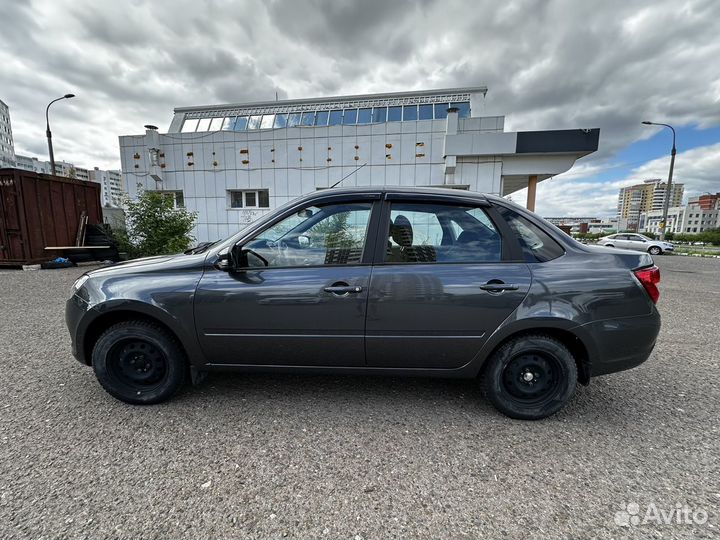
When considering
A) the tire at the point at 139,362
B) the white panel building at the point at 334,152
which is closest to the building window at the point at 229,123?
the white panel building at the point at 334,152

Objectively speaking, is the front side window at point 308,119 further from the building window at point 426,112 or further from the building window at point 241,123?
the building window at point 426,112

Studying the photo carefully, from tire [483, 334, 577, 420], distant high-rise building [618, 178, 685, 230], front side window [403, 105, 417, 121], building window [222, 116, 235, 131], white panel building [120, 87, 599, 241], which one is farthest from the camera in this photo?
distant high-rise building [618, 178, 685, 230]

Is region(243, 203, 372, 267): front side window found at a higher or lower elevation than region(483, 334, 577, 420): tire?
higher

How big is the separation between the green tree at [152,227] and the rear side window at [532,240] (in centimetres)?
931

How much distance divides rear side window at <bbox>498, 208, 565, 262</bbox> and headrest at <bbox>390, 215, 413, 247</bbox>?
2.38 feet

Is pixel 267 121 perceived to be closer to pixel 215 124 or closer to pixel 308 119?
pixel 308 119

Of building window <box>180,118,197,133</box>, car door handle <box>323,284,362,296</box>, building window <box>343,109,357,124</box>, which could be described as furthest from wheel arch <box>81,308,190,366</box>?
building window <box>180,118,197,133</box>

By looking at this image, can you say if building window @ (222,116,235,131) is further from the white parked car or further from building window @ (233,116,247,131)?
the white parked car

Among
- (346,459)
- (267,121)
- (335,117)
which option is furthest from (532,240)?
(267,121)

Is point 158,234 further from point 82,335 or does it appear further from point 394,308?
point 394,308

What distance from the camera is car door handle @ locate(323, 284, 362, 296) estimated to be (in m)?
2.33

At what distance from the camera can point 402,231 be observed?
8.14 feet

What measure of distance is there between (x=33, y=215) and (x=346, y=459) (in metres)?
12.6

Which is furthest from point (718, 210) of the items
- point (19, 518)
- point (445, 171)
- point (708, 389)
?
point (19, 518)
